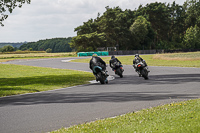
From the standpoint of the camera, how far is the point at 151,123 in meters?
5.87

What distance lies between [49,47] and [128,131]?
179348mm

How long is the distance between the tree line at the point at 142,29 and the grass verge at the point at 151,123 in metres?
75.6

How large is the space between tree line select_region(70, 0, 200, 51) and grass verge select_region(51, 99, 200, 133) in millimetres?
75648

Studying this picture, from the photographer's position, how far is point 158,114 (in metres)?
6.77

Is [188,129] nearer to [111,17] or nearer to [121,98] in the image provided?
[121,98]

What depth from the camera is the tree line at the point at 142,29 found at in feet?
290

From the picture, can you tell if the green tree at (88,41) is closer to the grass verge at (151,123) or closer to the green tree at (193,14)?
the green tree at (193,14)

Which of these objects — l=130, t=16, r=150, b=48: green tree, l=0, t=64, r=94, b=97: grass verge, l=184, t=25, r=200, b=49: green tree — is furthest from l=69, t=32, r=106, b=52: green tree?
l=0, t=64, r=94, b=97: grass verge

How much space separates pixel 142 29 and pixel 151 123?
90832 mm

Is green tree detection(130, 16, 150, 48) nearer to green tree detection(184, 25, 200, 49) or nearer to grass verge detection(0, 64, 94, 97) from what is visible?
green tree detection(184, 25, 200, 49)

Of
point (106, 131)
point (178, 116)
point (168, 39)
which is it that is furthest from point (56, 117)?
point (168, 39)

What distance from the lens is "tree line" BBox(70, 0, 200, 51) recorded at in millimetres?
88481

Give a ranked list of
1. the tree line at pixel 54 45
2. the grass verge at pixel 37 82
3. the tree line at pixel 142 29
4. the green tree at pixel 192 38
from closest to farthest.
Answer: the grass verge at pixel 37 82
the tree line at pixel 142 29
the green tree at pixel 192 38
the tree line at pixel 54 45

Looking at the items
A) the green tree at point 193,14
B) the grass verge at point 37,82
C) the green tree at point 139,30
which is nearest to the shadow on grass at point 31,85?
the grass verge at point 37,82
